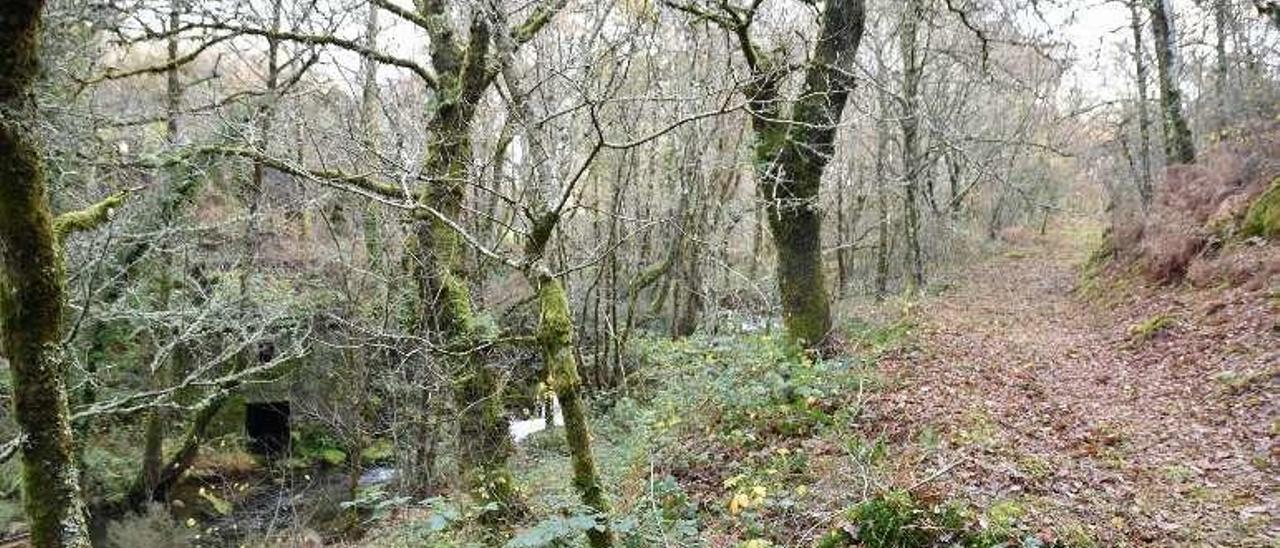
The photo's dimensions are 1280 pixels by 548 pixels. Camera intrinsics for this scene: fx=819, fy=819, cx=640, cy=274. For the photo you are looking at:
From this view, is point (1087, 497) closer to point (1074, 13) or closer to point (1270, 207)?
point (1074, 13)

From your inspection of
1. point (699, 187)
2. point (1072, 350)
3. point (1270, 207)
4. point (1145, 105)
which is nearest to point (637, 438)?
point (1072, 350)

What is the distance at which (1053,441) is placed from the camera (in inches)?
245

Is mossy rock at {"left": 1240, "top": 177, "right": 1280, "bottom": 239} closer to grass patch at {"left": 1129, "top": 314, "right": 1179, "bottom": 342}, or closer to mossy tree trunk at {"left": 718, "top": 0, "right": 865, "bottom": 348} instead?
grass patch at {"left": 1129, "top": 314, "right": 1179, "bottom": 342}

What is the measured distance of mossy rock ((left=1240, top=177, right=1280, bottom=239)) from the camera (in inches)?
403

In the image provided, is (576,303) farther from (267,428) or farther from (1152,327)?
(267,428)

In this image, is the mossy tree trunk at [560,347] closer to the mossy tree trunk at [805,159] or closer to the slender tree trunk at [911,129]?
the mossy tree trunk at [805,159]

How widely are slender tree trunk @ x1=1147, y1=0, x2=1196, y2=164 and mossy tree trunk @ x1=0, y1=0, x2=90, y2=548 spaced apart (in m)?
14.5

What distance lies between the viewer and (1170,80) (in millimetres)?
13750

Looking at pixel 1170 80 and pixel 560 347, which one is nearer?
pixel 560 347

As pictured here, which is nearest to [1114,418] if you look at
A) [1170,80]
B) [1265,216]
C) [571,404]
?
[571,404]

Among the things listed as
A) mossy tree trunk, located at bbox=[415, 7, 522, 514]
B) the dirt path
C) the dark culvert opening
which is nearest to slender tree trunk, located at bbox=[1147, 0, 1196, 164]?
the dirt path

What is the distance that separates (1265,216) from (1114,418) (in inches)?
228

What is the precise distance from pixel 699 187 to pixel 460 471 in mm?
7614

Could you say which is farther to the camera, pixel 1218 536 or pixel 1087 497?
pixel 1087 497
